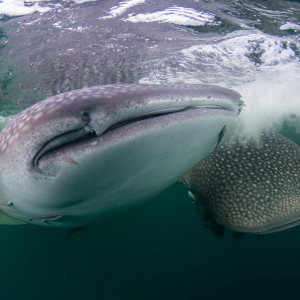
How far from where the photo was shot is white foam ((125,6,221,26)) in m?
4.74

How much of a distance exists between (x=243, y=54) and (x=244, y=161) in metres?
5.19

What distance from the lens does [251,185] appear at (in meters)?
3.43

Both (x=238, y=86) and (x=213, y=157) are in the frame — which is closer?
(x=213, y=157)

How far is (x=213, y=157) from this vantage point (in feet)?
Result: 13.3

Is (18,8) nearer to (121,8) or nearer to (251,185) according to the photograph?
(121,8)

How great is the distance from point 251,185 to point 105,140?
313 centimetres

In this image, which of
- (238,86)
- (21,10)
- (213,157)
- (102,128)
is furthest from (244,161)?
(238,86)

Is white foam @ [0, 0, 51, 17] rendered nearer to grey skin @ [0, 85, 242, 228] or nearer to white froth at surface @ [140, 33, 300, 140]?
white froth at surface @ [140, 33, 300, 140]

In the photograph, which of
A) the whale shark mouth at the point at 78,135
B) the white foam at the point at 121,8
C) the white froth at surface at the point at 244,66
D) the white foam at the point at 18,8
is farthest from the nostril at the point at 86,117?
the white foam at the point at 18,8

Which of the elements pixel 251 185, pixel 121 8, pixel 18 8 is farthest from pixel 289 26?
pixel 18 8

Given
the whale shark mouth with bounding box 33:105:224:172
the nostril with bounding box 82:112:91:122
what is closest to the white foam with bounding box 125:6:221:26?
the whale shark mouth with bounding box 33:105:224:172

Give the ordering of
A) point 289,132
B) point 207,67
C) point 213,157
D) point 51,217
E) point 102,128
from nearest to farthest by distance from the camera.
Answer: point 102,128 → point 51,217 → point 213,157 → point 207,67 → point 289,132

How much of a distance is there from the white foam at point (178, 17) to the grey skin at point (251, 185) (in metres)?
3.36

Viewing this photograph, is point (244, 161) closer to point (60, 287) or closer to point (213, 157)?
point (213, 157)
